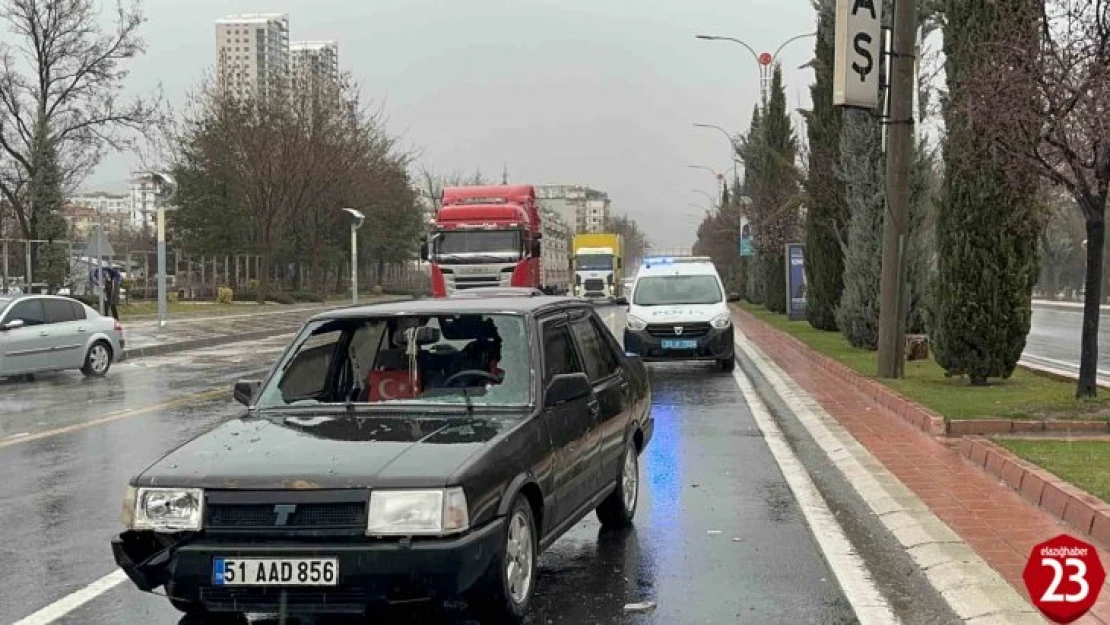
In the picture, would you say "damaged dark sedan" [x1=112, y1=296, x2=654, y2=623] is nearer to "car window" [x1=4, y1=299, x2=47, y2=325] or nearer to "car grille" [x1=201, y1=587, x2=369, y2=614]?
"car grille" [x1=201, y1=587, x2=369, y2=614]

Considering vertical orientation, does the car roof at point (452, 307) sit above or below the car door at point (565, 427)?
above

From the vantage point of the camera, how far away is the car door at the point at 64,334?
57.4 feet

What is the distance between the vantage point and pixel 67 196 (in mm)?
48281

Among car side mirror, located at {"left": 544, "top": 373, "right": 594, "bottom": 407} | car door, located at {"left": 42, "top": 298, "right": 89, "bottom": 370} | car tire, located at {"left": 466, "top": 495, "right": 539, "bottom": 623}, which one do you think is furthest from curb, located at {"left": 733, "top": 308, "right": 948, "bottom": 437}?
car door, located at {"left": 42, "top": 298, "right": 89, "bottom": 370}

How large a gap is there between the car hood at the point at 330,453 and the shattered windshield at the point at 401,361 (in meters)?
0.43

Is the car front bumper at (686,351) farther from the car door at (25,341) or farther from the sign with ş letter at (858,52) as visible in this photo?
the car door at (25,341)

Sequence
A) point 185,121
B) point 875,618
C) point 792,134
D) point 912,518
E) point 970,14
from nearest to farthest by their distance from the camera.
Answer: point 875,618 → point 912,518 → point 970,14 → point 792,134 → point 185,121

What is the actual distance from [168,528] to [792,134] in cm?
3912

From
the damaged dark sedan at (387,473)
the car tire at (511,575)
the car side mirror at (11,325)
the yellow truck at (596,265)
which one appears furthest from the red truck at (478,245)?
the car tire at (511,575)

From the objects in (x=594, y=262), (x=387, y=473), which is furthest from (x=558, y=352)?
(x=594, y=262)

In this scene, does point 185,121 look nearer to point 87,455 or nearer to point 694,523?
point 87,455

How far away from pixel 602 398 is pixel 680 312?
36.0ft

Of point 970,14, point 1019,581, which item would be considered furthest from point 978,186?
point 1019,581

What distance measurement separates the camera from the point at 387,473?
425cm
